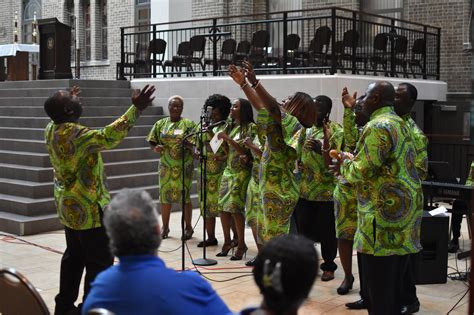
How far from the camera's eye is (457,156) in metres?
13.2

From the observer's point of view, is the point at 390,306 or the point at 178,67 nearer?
the point at 390,306

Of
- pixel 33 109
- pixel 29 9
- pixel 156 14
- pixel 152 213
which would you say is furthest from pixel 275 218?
pixel 29 9

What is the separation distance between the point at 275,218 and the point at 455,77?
10331 mm

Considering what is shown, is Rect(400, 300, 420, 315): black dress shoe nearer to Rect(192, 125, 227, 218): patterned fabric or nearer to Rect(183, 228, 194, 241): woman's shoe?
Rect(192, 125, 227, 218): patterned fabric

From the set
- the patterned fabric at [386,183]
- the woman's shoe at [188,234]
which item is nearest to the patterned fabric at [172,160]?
the woman's shoe at [188,234]

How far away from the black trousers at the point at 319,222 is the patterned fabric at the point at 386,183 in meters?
1.97

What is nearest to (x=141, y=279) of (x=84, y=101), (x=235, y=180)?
(x=235, y=180)

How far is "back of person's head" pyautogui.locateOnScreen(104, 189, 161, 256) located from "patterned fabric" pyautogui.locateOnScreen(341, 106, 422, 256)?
2.11 meters

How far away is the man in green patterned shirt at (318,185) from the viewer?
629 centimetres

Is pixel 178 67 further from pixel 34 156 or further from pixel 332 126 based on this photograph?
pixel 332 126

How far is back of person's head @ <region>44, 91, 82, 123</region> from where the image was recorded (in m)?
4.88

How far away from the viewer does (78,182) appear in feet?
16.2

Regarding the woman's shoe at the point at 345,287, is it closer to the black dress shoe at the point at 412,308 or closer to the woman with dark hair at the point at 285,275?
the black dress shoe at the point at 412,308

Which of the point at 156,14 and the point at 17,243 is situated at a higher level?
the point at 156,14
